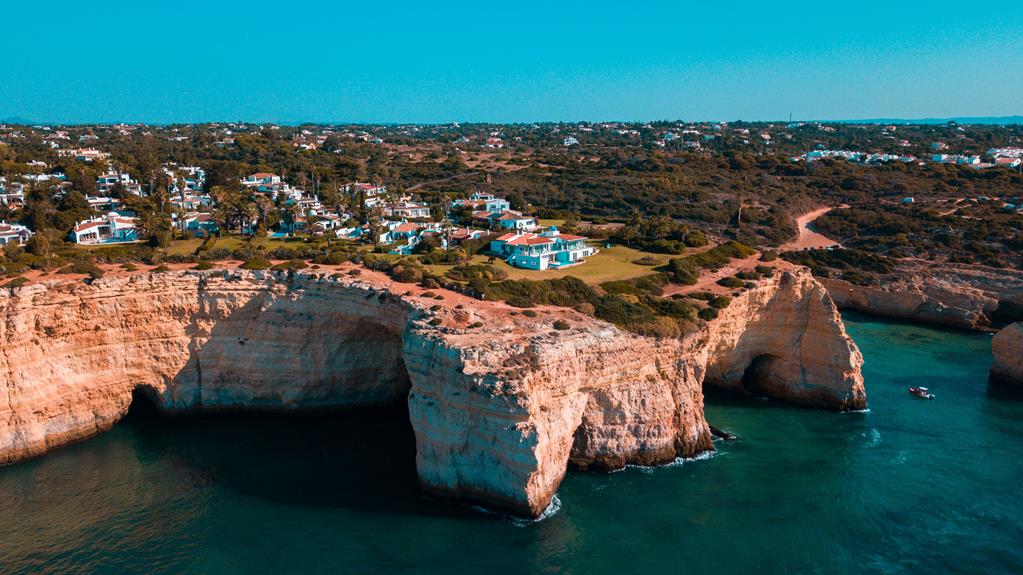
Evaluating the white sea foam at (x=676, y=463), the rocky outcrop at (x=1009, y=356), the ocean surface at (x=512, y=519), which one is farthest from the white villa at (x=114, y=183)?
the rocky outcrop at (x=1009, y=356)

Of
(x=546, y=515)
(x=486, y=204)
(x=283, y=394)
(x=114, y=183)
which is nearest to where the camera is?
(x=546, y=515)

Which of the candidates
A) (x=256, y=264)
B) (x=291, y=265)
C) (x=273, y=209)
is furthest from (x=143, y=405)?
(x=273, y=209)

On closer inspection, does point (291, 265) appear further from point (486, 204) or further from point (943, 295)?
point (943, 295)

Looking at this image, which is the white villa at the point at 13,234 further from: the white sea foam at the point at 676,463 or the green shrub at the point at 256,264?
the white sea foam at the point at 676,463

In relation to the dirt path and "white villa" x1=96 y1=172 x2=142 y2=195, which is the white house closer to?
"white villa" x1=96 y1=172 x2=142 y2=195

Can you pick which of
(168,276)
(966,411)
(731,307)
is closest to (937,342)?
(966,411)

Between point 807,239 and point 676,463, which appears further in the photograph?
point 807,239
